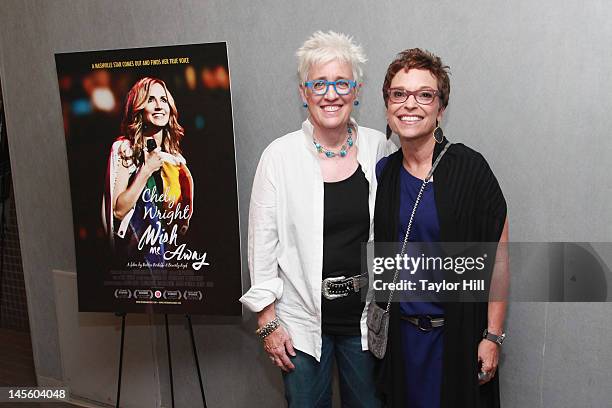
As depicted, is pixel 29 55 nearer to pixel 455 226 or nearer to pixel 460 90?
pixel 460 90

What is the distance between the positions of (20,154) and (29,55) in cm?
53

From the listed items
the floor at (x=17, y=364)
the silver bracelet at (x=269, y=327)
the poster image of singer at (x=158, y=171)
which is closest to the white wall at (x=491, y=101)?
the poster image of singer at (x=158, y=171)

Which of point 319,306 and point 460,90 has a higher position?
point 460,90

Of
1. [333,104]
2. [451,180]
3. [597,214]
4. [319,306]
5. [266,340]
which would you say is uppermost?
[333,104]

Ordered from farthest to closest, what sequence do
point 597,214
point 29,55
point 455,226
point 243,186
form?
point 29,55 < point 243,186 < point 597,214 < point 455,226

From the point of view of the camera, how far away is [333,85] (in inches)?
73.7

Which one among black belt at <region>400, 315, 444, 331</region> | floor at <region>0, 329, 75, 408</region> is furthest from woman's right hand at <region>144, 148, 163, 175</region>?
floor at <region>0, 329, 75, 408</region>

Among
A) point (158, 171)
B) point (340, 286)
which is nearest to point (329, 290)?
point (340, 286)

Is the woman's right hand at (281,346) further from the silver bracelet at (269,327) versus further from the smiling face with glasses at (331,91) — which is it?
the smiling face with glasses at (331,91)

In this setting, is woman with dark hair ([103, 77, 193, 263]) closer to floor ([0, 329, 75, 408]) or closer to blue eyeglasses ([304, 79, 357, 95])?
blue eyeglasses ([304, 79, 357, 95])

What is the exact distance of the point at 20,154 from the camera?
127 inches

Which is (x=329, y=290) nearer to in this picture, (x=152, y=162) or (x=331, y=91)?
(x=331, y=91)

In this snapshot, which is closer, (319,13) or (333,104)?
(333,104)

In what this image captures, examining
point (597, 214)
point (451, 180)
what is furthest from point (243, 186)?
point (597, 214)
